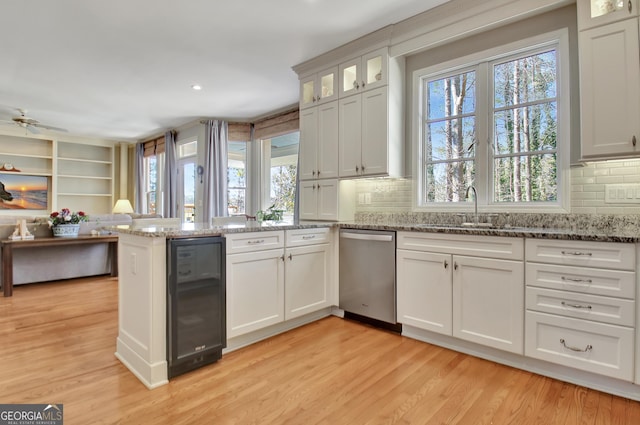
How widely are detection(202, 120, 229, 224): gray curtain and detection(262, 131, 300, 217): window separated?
0.74 meters

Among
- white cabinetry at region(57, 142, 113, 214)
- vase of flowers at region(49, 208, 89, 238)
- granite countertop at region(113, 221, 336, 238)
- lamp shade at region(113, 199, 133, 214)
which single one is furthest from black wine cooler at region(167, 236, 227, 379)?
white cabinetry at region(57, 142, 113, 214)

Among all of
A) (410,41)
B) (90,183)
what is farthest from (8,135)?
(410,41)

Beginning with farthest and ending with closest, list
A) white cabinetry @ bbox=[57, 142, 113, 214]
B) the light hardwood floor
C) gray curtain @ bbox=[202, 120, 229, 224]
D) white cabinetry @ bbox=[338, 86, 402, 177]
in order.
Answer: white cabinetry @ bbox=[57, 142, 113, 214], gray curtain @ bbox=[202, 120, 229, 224], white cabinetry @ bbox=[338, 86, 402, 177], the light hardwood floor

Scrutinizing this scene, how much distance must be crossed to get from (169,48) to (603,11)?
367 cm

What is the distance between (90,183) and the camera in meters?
8.08

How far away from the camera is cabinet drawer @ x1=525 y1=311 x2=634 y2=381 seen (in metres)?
1.88

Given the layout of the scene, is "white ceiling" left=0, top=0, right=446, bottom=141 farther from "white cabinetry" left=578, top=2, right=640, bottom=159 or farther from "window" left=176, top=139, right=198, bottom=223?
"window" left=176, top=139, right=198, bottom=223

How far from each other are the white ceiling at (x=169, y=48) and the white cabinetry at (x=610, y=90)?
1197 mm

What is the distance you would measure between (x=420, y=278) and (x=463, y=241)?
45 centimetres

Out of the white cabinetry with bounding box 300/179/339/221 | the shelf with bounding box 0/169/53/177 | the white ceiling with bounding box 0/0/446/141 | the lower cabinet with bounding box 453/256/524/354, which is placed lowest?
the lower cabinet with bounding box 453/256/524/354

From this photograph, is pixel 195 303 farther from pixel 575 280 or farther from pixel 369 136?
pixel 575 280

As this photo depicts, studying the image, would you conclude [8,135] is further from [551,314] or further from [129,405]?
[551,314]

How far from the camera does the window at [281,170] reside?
5.49m

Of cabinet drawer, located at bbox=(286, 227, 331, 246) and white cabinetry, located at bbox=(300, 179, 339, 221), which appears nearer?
cabinet drawer, located at bbox=(286, 227, 331, 246)
